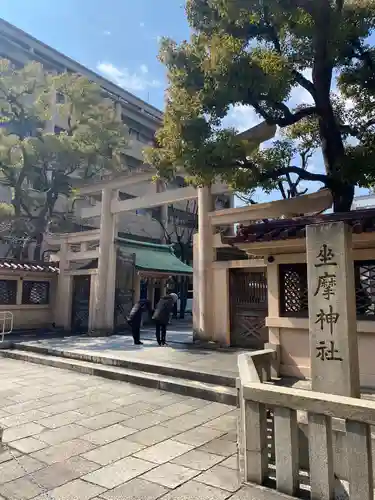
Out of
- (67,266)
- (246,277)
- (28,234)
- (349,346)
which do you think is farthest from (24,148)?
(349,346)

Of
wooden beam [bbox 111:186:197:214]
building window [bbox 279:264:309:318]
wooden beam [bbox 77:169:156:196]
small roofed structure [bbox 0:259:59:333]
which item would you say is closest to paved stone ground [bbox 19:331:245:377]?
building window [bbox 279:264:309:318]

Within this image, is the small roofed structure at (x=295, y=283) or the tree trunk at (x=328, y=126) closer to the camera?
the small roofed structure at (x=295, y=283)

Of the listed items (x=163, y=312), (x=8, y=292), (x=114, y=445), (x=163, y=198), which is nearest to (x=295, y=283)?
(x=114, y=445)

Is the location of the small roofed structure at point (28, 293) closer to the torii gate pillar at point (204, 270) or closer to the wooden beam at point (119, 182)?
the wooden beam at point (119, 182)

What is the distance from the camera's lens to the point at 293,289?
7562mm

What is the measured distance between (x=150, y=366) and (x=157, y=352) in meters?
1.92

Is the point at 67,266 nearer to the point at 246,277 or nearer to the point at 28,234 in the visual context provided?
the point at 28,234

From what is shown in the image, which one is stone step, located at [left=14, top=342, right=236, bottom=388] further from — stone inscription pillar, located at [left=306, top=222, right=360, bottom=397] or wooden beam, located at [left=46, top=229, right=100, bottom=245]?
wooden beam, located at [left=46, top=229, right=100, bottom=245]

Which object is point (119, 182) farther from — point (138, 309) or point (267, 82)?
point (267, 82)

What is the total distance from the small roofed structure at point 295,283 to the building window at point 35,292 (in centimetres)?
1165

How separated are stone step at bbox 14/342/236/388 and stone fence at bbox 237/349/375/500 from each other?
3332mm

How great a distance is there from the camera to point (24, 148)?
15.6 meters

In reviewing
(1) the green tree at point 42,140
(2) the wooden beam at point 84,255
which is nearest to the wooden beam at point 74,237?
(2) the wooden beam at point 84,255

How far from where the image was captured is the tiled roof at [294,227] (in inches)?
230
